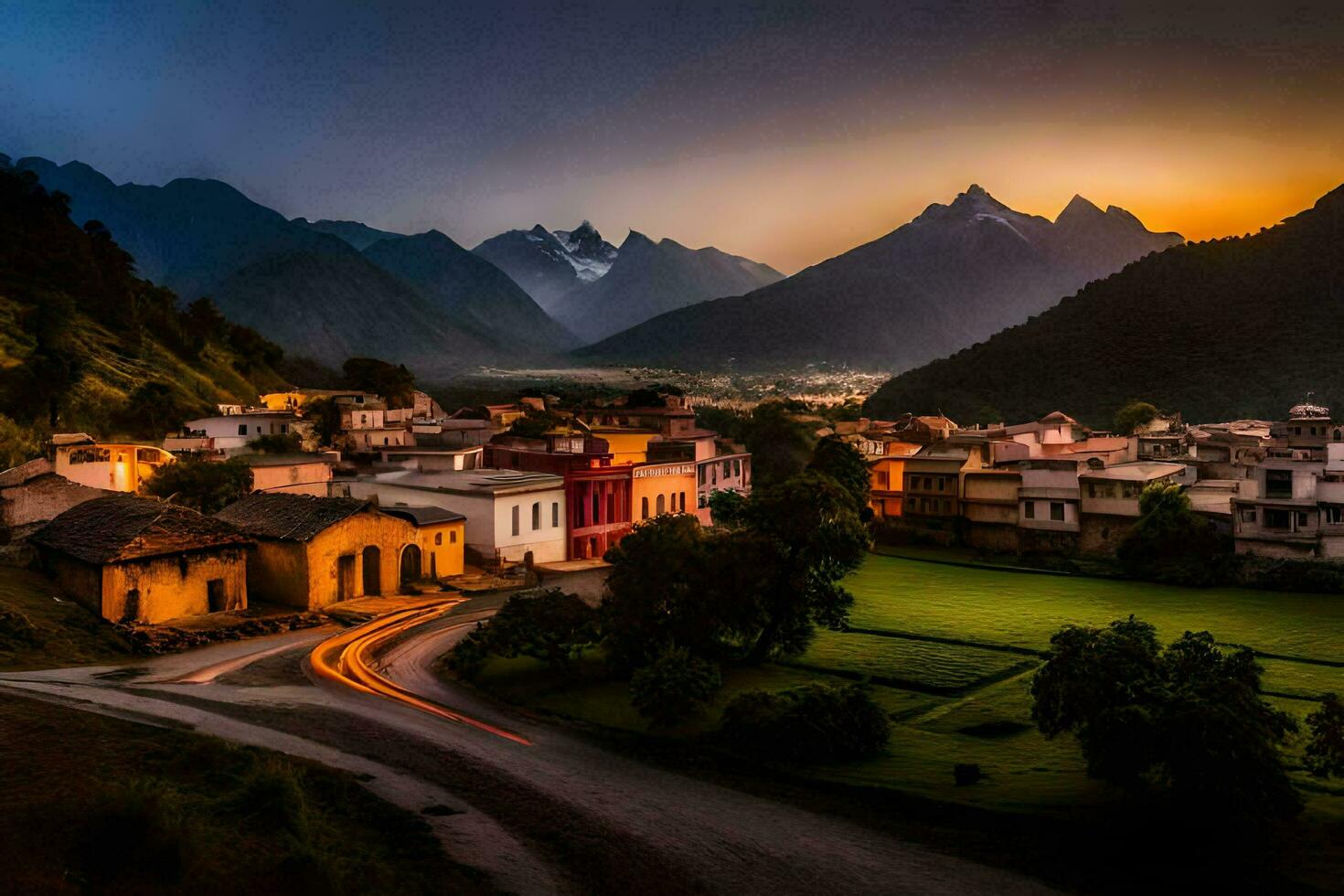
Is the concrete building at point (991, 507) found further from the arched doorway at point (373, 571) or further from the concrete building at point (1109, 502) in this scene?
the arched doorway at point (373, 571)

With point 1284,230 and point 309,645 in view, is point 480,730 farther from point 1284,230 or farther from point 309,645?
point 1284,230

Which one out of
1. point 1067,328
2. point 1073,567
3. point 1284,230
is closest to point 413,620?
point 1073,567

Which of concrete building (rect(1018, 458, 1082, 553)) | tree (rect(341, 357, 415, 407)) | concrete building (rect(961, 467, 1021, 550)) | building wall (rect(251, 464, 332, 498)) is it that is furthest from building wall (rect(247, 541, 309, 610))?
tree (rect(341, 357, 415, 407))

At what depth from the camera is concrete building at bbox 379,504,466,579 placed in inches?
1462

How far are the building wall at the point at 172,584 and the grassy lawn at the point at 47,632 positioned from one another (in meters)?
0.92

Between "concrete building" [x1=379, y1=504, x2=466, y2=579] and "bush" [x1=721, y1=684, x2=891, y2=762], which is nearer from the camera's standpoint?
"bush" [x1=721, y1=684, x2=891, y2=762]

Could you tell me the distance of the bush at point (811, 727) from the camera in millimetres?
19391

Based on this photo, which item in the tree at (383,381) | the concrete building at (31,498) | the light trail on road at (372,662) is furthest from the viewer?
the tree at (383,381)

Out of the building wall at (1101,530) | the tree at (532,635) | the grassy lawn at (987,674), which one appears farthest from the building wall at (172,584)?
the building wall at (1101,530)

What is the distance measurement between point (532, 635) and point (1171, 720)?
1415cm

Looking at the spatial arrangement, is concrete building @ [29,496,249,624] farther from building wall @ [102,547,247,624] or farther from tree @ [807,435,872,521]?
tree @ [807,435,872,521]

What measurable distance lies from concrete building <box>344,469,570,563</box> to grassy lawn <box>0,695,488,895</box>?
78.0 ft

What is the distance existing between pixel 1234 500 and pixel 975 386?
70446 mm

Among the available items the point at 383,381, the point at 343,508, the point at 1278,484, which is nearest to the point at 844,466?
the point at 1278,484
